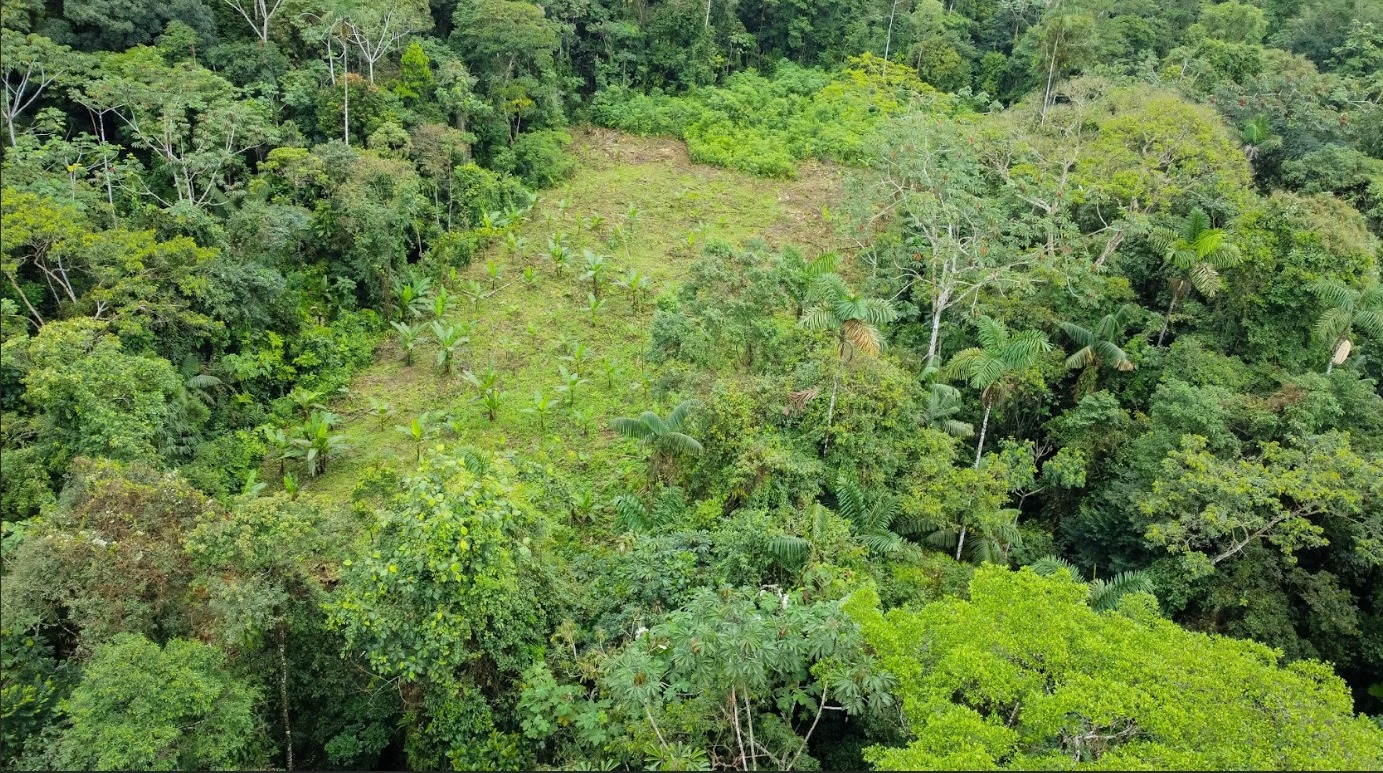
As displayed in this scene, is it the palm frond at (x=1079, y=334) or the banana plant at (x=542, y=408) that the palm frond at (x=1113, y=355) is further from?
the banana plant at (x=542, y=408)

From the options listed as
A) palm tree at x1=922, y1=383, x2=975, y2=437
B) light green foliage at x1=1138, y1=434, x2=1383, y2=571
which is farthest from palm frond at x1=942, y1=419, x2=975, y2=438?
light green foliage at x1=1138, y1=434, x2=1383, y2=571

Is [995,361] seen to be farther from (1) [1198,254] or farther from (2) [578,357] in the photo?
(2) [578,357]

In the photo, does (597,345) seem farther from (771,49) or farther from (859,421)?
(771,49)

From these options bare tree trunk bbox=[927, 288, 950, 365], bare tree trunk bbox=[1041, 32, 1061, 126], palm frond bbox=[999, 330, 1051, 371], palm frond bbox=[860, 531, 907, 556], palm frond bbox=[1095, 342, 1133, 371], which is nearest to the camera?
palm frond bbox=[860, 531, 907, 556]

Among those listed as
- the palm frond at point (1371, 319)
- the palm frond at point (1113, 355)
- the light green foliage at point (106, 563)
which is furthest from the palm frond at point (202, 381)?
the palm frond at point (1371, 319)

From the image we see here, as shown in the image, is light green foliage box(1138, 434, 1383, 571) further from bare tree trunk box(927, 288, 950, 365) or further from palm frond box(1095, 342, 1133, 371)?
bare tree trunk box(927, 288, 950, 365)

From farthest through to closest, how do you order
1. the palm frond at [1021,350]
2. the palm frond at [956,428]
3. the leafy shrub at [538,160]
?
the leafy shrub at [538,160] → the palm frond at [956,428] → the palm frond at [1021,350]

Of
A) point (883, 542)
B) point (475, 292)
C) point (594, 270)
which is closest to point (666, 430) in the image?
point (883, 542)
